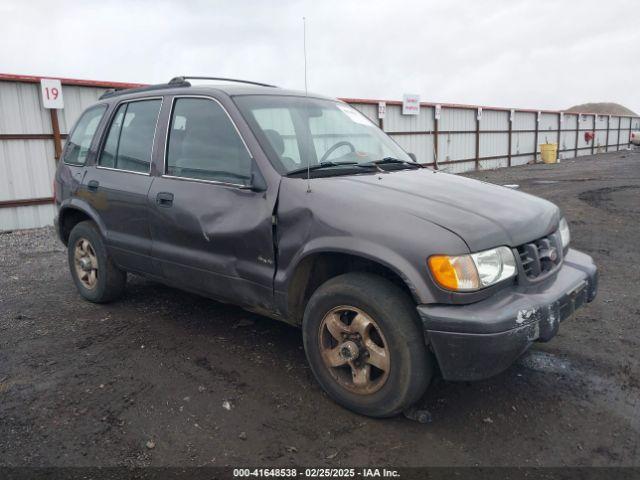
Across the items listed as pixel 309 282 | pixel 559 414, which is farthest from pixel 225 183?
pixel 559 414

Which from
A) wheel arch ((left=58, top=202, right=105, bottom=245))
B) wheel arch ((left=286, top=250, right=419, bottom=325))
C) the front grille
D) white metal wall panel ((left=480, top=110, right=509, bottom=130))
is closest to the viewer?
the front grille

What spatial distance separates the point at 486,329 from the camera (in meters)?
2.40

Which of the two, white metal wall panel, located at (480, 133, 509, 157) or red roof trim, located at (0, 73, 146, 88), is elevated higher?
red roof trim, located at (0, 73, 146, 88)

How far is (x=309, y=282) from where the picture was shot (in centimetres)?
314

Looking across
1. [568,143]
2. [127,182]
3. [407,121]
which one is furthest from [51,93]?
[568,143]

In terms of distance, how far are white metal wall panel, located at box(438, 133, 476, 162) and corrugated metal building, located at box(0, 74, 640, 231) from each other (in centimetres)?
4

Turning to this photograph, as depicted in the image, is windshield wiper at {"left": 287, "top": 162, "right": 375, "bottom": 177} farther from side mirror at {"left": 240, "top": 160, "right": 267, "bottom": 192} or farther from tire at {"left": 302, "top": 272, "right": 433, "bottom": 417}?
tire at {"left": 302, "top": 272, "right": 433, "bottom": 417}

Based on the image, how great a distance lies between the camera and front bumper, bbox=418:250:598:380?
241cm

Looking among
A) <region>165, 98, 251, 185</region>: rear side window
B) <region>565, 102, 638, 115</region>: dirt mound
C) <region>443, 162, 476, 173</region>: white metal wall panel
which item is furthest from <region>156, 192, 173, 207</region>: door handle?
<region>565, 102, 638, 115</region>: dirt mound

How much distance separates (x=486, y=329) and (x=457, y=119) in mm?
22310

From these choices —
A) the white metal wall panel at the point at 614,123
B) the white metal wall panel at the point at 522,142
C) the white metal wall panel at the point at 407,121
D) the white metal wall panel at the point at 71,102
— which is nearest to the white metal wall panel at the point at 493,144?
the white metal wall panel at the point at 522,142

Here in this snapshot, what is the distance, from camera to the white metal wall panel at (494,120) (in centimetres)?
2515

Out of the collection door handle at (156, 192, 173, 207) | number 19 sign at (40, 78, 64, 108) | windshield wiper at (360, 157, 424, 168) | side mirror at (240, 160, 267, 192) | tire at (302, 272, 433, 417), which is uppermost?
number 19 sign at (40, 78, 64, 108)

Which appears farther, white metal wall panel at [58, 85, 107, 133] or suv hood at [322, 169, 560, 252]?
white metal wall panel at [58, 85, 107, 133]
